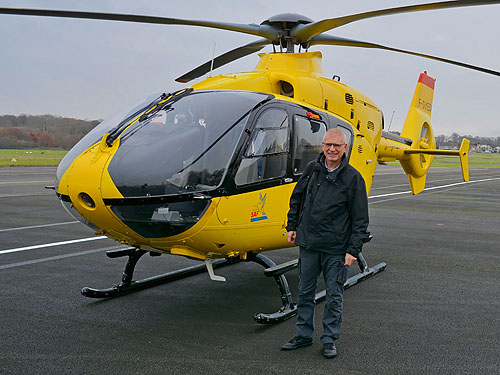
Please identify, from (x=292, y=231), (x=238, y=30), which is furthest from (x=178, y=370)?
(x=238, y=30)

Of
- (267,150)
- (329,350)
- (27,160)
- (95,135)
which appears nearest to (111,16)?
(95,135)

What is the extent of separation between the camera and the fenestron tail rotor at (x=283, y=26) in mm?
5574

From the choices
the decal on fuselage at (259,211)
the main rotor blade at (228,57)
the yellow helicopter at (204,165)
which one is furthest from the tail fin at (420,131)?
the decal on fuselage at (259,211)

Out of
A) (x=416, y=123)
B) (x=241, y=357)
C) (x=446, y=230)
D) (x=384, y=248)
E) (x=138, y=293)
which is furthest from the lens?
(x=446, y=230)

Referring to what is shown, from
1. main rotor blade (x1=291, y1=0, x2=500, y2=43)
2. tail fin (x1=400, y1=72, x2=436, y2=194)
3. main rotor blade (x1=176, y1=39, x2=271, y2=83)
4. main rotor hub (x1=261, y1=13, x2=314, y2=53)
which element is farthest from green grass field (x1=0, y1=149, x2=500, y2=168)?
main rotor blade (x1=291, y1=0, x2=500, y2=43)

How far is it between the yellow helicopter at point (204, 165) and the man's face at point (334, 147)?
835 millimetres

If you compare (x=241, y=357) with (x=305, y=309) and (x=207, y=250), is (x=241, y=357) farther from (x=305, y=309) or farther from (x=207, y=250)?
(x=207, y=250)

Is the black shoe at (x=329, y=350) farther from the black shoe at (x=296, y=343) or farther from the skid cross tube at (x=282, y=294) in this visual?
the skid cross tube at (x=282, y=294)

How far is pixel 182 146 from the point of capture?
4.46 meters

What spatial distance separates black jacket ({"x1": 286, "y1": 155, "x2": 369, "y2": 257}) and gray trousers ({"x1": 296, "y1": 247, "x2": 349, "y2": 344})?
0.34 feet

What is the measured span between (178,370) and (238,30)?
4428 mm

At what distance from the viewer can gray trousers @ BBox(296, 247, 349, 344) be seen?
13.8 ft

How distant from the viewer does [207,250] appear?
4.75 meters

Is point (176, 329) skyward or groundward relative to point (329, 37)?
groundward
